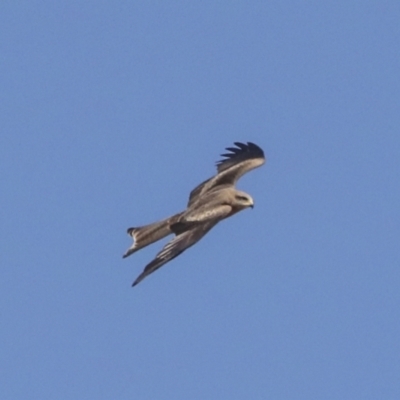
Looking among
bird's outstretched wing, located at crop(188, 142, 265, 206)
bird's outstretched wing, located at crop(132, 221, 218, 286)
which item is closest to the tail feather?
bird's outstretched wing, located at crop(132, 221, 218, 286)

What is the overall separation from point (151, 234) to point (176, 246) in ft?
6.54

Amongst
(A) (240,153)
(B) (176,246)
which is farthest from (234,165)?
(B) (176,246)

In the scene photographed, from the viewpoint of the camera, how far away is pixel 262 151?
34.8 m

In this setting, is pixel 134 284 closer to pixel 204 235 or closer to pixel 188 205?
pixel 204 235

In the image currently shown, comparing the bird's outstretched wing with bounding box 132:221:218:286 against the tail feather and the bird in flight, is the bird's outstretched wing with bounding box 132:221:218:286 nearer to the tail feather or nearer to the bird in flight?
the bird in flight

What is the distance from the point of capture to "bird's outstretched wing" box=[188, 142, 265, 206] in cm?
3255

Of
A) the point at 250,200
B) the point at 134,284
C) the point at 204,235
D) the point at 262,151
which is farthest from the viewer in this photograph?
the point at 262,151

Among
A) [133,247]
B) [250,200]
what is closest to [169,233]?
[133,247]

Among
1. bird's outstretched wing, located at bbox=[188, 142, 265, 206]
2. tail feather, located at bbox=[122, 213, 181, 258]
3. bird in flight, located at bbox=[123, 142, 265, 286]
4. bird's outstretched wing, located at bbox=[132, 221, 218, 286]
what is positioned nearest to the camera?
bird's outstretched wing, located at bbox=[132, 221, 218, 286]

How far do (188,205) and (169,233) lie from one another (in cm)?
250

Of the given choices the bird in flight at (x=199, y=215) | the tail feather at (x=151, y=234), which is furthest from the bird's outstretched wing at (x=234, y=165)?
the tail feather at (x=151, y=234)

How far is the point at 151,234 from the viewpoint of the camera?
1141 inches

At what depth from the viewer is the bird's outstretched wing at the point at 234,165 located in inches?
1281

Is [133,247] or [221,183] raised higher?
[221,183]
